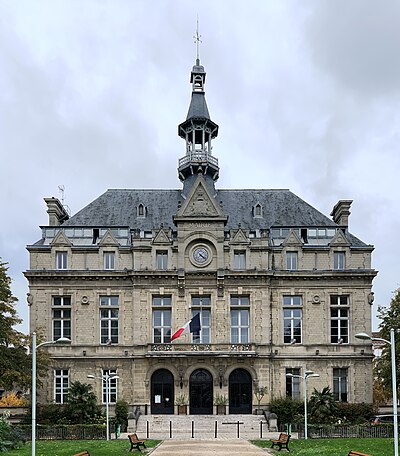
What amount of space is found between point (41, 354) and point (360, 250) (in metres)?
27.8

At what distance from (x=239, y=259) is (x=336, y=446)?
89.2ft

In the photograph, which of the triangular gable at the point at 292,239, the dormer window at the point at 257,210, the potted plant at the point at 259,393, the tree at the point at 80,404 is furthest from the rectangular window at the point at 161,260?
the potted plant at the point at 259,393

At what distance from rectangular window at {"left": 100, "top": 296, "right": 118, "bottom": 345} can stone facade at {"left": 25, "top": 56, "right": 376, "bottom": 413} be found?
83mm

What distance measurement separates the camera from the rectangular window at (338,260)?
226 feet

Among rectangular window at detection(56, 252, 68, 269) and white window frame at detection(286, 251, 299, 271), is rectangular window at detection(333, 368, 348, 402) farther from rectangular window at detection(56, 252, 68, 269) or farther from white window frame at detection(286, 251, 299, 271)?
rectangular window at detection(56, 252, 68, 269)

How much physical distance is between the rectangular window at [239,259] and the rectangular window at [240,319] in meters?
2.57

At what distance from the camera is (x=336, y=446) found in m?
42.8

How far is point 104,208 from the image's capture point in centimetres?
7269

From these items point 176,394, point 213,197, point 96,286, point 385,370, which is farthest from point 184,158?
point 385,370

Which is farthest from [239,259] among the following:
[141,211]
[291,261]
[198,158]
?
[198,158]

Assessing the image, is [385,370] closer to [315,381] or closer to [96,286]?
[315,381]

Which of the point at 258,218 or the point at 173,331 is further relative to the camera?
the point at 258,218

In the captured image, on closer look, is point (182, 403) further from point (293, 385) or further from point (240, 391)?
point (293, 385)

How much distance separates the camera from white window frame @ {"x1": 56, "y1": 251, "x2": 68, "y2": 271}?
6856 cm
